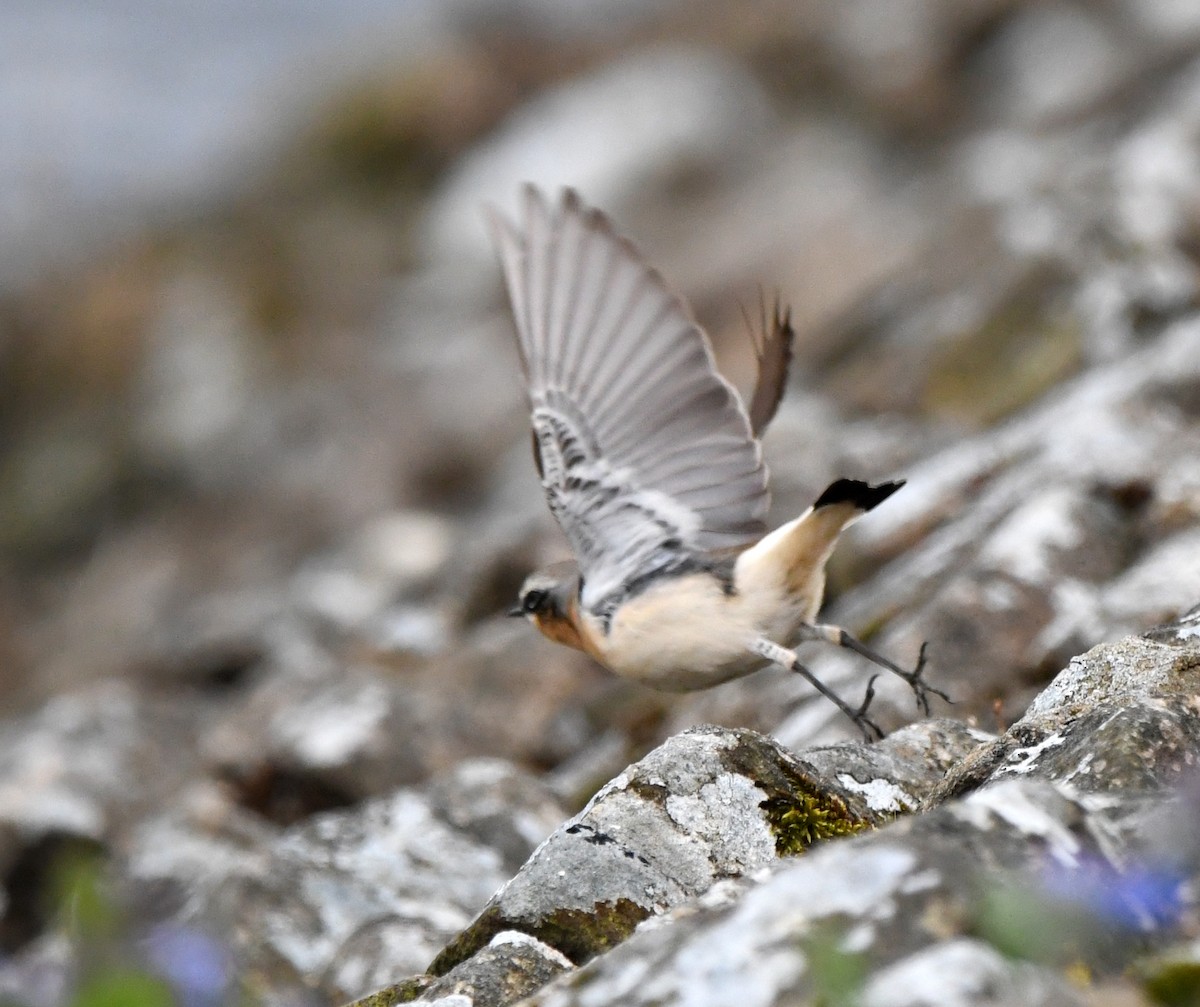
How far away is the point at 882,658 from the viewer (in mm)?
5707

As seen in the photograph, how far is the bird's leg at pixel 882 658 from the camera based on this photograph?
5504mm

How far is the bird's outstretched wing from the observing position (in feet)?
18.7

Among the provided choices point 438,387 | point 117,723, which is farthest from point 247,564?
point 117,723

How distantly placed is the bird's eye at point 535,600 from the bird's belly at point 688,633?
0.69m

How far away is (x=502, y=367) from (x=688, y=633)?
928 cm

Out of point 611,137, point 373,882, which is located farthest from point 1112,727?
point 611,137

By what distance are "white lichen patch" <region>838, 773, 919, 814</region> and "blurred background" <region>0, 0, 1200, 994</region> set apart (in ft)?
5.18

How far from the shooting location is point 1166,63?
13.3 meters

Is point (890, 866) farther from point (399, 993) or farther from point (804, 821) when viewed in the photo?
point (399, 993)

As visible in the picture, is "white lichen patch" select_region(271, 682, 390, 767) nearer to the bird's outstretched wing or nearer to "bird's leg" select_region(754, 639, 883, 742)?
the bird's outstretched wing

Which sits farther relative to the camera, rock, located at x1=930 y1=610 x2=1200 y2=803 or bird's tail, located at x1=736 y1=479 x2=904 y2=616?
bird's tail, located at x1=736 y1=479 x2=904 y2=616

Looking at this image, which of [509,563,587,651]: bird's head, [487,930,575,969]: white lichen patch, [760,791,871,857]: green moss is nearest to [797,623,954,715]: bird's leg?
[509,563,587,651]: bird's head

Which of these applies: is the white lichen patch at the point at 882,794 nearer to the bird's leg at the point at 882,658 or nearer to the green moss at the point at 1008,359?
the bird's leg at the point at 882,658

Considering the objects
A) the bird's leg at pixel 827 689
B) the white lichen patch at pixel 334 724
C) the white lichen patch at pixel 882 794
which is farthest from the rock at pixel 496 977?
the white lichen patch at pixel 334 724
